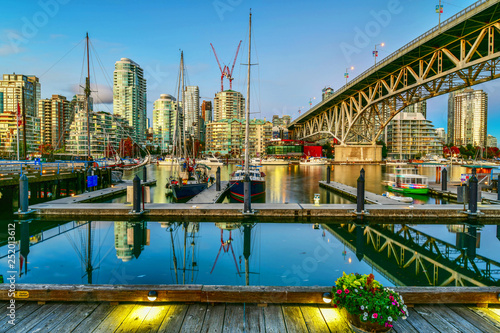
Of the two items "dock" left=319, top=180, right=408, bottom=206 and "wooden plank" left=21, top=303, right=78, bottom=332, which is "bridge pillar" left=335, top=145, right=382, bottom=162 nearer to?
"dock" left=319, top=180, right=408, bottom=206

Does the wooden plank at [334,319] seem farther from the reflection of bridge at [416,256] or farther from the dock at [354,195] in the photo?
the dock at [354,195]

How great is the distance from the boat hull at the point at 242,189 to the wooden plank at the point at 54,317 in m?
21.0

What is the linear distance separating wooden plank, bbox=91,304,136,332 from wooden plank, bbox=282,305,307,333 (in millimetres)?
2833

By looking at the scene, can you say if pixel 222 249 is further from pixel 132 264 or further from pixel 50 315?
pixel 50 315

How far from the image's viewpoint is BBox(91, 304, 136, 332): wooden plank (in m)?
4.77

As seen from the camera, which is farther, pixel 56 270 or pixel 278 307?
pixel 56 270

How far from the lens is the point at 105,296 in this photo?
545cm

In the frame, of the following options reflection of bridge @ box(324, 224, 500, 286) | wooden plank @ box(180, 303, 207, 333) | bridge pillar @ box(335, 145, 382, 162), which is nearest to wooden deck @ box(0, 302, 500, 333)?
wooden plank @ box(180, 303, 207, 333)

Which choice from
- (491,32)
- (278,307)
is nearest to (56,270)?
(278,307)

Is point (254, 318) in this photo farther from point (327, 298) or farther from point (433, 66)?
point (433, 66)

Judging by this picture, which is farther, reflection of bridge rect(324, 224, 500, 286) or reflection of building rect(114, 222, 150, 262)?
reflection of building rect(114, 222, 150, 262)

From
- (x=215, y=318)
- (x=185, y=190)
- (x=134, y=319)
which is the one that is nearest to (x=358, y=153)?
(x=185, y=190)

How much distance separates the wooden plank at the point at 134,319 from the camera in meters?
4.75

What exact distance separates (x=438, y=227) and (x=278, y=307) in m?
16.4
